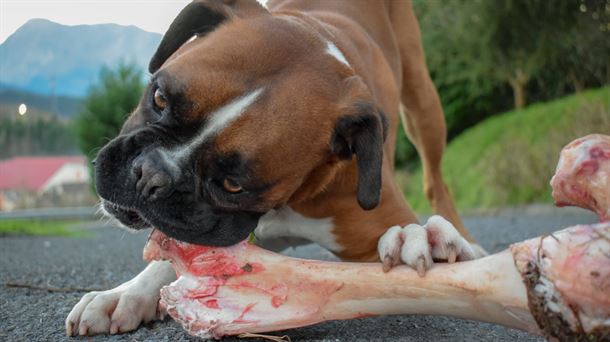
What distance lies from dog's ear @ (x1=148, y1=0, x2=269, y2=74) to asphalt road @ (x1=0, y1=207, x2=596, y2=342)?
45.2 inches

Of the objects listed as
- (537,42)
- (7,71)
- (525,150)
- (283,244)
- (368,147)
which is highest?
(368,147)

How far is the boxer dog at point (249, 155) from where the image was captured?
2.53 m

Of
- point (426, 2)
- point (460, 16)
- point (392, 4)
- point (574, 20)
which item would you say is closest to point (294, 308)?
point (392, 4)

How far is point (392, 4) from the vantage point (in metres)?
5.11

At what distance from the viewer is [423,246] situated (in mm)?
2453

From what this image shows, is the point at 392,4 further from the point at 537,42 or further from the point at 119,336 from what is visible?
the point at 537,42

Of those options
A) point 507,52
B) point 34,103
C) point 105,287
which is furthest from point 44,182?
point 105,287

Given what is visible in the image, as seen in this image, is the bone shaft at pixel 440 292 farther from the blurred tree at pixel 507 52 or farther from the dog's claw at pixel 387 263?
the blurred tree at pixel 507 52

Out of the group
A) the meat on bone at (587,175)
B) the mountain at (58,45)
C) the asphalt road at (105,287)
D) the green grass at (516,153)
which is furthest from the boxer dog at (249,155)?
the green grass at (516,153)

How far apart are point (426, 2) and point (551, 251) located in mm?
14646

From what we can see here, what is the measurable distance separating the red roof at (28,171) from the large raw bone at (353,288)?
9656 mm

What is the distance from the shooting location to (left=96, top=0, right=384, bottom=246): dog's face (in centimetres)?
252

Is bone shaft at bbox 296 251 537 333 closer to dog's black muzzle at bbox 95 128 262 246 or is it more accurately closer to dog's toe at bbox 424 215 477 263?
dog's toe at bbox 424 215 477 263

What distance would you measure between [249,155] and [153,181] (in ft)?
1.09
